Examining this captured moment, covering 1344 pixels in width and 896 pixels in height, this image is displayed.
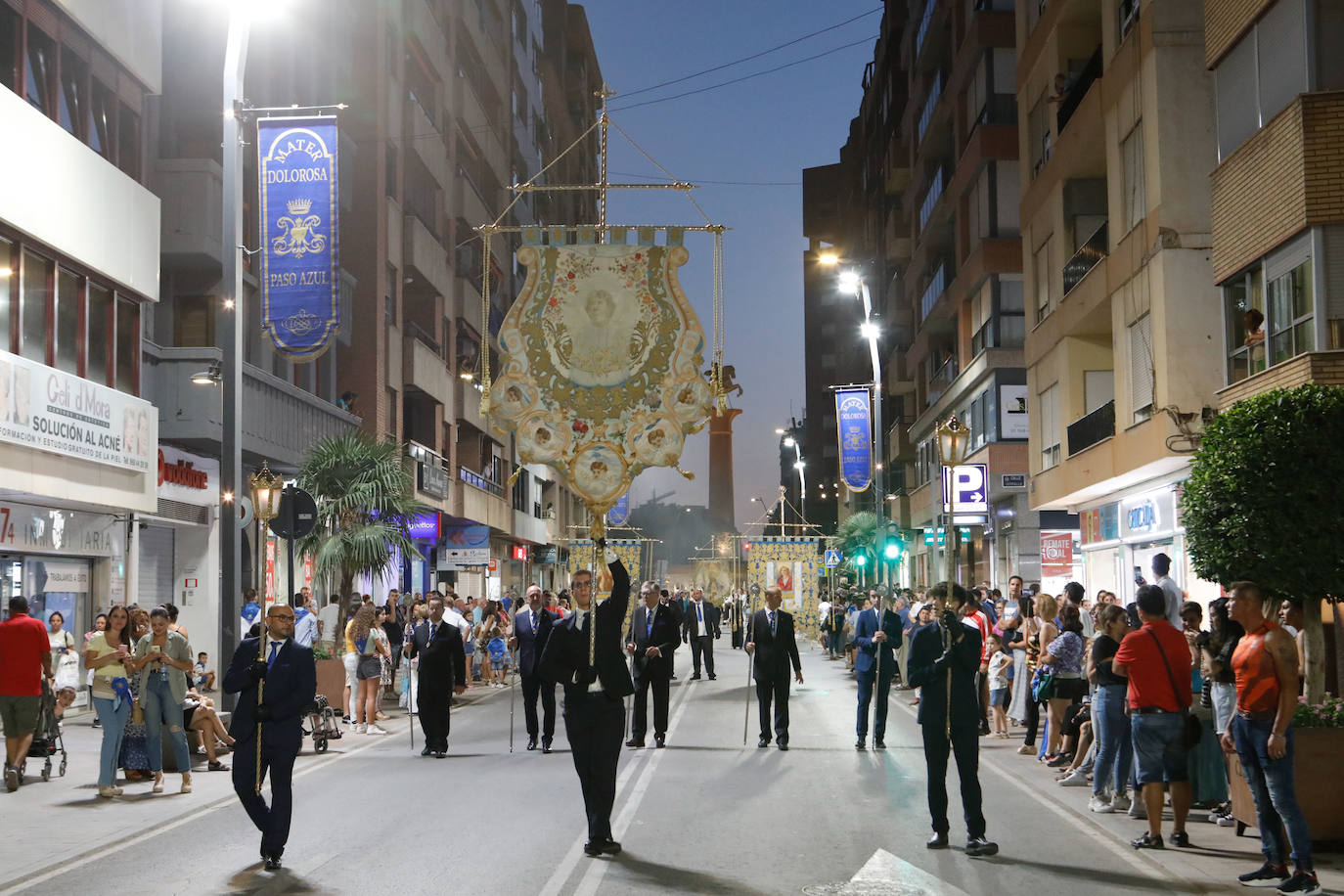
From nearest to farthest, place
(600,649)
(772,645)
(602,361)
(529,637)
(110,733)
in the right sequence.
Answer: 1. (600,649)
2. (110,733)
3. (602,361)
4. (772,645)
5. (529,637)

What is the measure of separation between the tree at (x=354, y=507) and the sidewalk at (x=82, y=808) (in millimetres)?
6996

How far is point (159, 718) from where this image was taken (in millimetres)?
14352

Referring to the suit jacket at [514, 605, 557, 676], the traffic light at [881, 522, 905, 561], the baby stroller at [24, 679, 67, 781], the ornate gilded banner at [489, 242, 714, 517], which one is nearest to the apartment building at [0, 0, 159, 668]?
the baby stroller at [24, 679, 67, 781]

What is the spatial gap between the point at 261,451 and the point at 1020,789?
18465mm

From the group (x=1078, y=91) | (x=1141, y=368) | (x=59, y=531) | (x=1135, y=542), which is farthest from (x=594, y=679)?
(x=1078, y=91)

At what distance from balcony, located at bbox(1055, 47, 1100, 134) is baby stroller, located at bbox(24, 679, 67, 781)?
67.6ft

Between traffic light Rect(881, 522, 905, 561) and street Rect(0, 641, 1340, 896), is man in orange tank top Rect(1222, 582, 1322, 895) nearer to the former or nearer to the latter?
street Rect(0, 641, 1340, 896)

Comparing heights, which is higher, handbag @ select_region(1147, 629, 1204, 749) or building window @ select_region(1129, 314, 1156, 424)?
building window @ select_region(1129, 314, 1156, 424)

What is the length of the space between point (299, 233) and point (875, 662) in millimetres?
10914

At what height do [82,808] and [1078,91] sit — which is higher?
[1078,91]

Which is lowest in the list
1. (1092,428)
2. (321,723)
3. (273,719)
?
(321,723)

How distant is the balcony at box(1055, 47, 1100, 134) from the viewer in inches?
1088

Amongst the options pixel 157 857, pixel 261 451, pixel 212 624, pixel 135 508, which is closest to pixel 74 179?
pixel 135 508

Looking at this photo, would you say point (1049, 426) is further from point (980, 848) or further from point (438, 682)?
point (980, 848)
